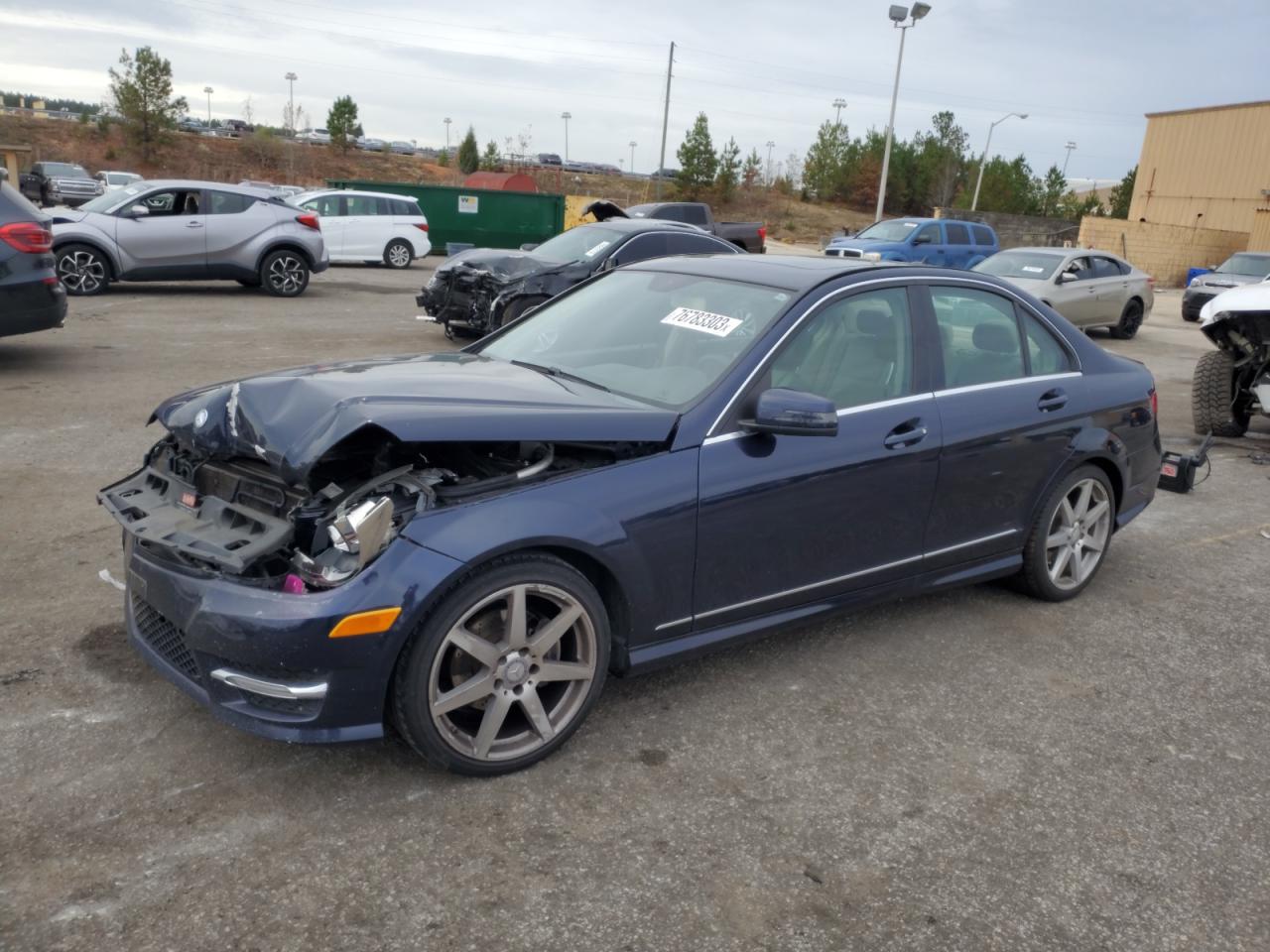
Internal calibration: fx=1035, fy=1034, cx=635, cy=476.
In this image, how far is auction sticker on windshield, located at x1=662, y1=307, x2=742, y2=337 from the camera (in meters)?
3.98

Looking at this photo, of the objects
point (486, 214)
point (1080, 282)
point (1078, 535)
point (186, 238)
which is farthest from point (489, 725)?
point (486, 214)

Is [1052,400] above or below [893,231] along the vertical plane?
below

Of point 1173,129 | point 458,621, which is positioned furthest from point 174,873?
point 1173,129

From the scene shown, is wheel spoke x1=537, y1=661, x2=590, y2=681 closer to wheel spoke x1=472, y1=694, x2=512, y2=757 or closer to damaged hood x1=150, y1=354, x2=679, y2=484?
wheel spoke x1=472, y1=694, x2=512, y2=757

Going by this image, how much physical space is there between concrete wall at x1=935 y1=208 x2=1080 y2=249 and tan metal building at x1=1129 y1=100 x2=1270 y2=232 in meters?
3.39

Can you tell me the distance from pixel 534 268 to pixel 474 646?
894 centimetres

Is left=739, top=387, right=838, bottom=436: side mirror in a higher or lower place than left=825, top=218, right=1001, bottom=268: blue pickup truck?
lower

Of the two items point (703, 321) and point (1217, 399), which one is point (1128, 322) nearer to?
point (1217, 399)

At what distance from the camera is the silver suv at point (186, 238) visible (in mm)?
14172

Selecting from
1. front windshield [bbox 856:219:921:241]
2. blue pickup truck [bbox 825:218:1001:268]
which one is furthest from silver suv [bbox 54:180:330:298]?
front windshield [bbox 856:219:921:241]

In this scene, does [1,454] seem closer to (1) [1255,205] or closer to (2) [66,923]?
(2) [66,923]

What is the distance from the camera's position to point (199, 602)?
299 centimetres

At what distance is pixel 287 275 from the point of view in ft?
51.9

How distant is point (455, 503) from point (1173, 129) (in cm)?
5033
